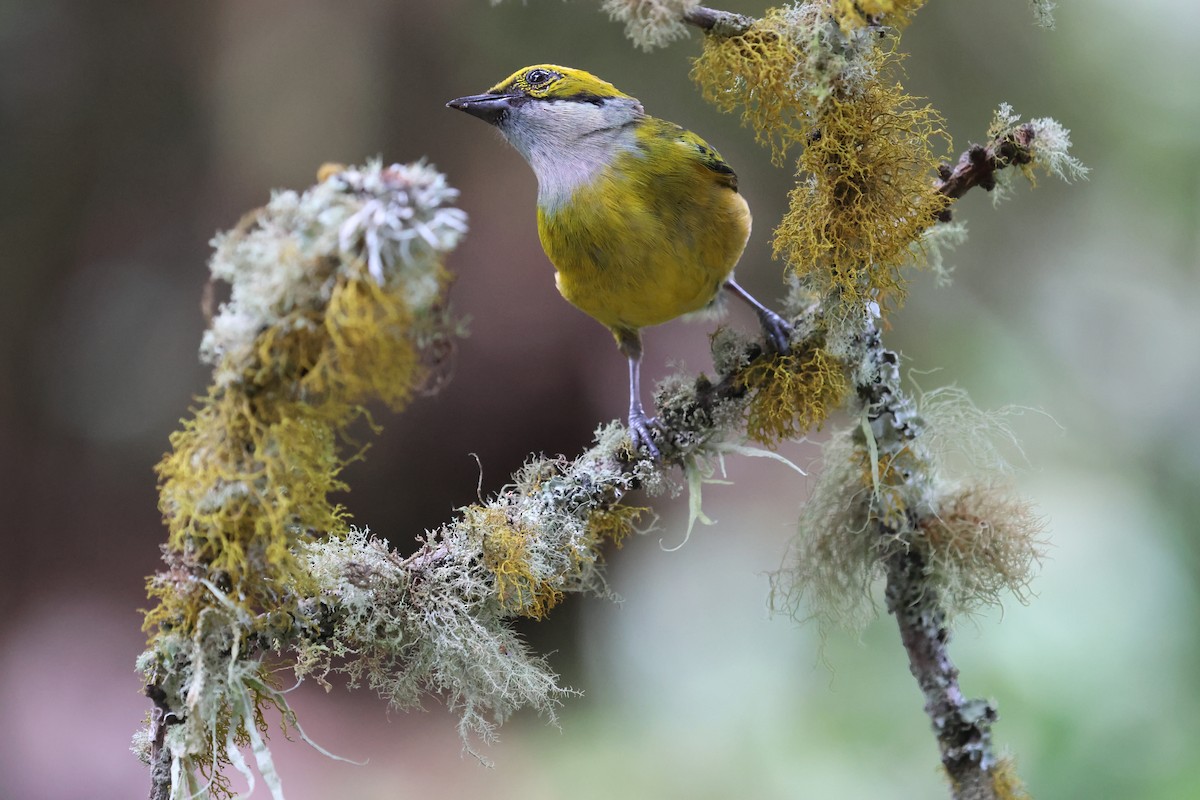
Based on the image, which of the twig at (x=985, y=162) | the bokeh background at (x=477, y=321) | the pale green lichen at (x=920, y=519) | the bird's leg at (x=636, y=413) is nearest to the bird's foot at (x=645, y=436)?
the bird's leg at (x=636, y=413)

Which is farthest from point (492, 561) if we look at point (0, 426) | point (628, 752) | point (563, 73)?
point (0, 426)

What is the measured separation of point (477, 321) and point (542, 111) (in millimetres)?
1520

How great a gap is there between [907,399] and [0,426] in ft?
9.24

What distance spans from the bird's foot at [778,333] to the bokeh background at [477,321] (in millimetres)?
1426

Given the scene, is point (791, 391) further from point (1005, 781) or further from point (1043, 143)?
point (1005, 781)

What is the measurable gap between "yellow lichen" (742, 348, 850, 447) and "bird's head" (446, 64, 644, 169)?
0.49 m

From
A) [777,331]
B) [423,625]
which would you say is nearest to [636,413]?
[777,331]

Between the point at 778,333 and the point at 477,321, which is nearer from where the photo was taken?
the point at 778,333

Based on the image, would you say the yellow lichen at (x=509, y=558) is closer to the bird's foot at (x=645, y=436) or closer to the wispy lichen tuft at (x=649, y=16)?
the bird's foot at (x=645, y=436)

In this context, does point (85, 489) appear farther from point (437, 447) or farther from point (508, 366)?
point (508, 366)

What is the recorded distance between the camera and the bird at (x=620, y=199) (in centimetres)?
138

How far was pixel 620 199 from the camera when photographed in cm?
138

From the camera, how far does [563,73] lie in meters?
1.47

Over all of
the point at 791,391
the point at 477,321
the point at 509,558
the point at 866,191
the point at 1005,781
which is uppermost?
the point at 477,321
